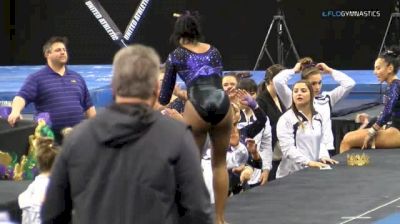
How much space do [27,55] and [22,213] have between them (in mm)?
8647

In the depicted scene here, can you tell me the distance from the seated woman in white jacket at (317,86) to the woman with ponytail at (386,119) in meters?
0.26

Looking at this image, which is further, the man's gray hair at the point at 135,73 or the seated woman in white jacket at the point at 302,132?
the seated woman in white jacket at the point at 302,132

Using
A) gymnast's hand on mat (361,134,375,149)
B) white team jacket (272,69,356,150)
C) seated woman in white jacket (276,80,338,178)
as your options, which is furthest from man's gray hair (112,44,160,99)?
gymnast's hand on mat (361,134,375,149)

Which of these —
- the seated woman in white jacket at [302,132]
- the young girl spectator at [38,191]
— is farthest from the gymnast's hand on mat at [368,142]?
the young girl spectator at [38,191]

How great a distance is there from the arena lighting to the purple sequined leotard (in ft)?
26.1

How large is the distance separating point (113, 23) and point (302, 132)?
648cm

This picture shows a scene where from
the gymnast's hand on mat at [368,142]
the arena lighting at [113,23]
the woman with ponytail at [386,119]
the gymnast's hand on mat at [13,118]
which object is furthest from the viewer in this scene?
the arena lighting at [113,23]

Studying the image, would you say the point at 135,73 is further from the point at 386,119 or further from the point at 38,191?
the point at 386,119

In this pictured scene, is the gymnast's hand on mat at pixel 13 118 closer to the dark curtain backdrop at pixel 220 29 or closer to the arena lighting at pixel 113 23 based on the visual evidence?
the arena lighting at pixel 113 23

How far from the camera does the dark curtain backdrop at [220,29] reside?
13000 millimetres

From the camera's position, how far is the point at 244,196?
6129 millimetres

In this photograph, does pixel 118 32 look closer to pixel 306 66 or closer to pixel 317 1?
pixel 317 1

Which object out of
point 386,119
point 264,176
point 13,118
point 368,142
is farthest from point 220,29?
point 13,118

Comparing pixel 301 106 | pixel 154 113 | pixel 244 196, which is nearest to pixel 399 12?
pixel 301 106
